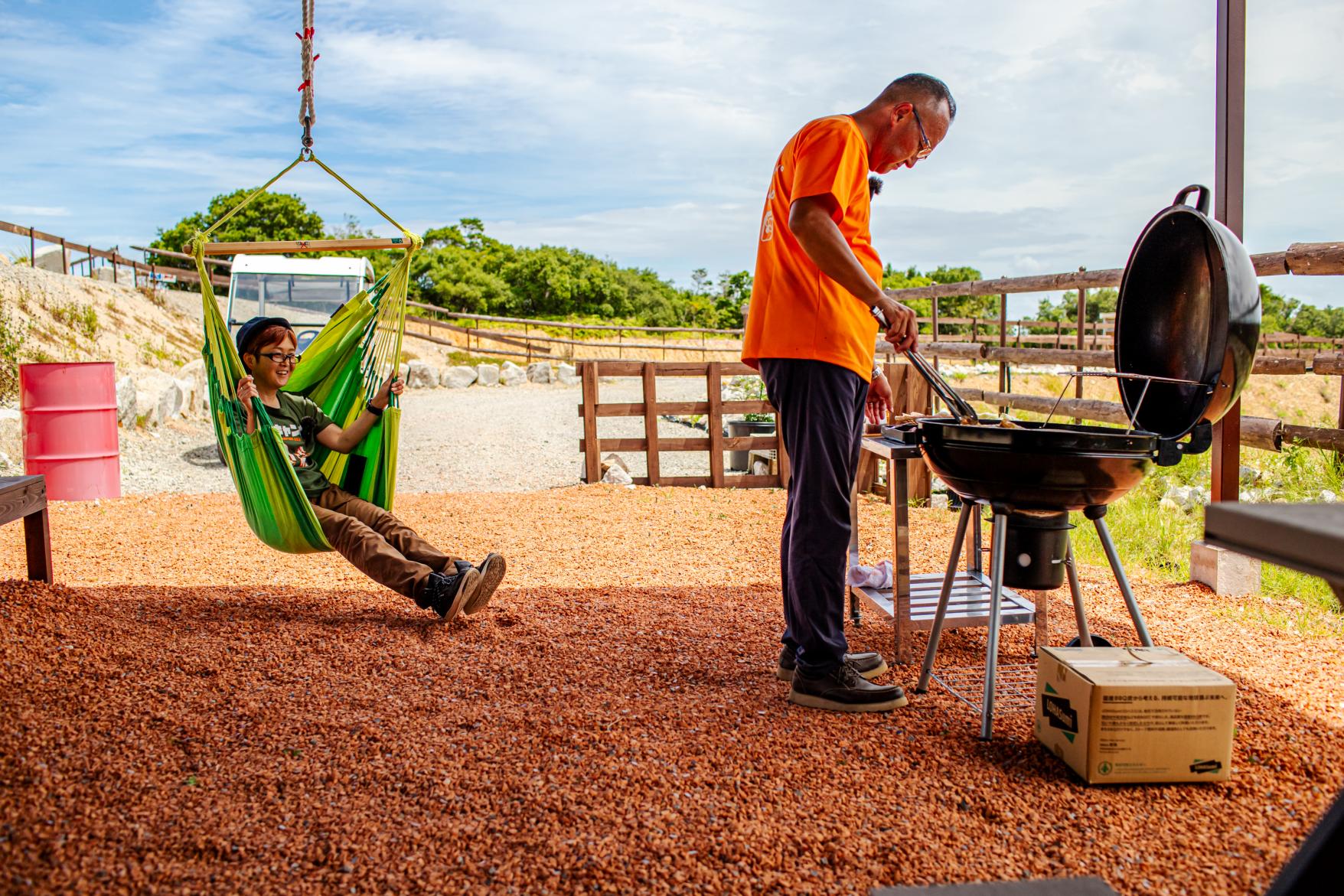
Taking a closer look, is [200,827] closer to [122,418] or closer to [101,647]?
[101,647]

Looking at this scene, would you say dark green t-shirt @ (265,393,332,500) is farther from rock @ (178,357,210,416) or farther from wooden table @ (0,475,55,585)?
rock @ (178,357,210,416)

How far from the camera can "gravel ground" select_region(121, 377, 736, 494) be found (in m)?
8.37

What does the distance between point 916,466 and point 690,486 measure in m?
1.71

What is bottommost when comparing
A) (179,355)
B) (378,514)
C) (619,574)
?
(619,574)

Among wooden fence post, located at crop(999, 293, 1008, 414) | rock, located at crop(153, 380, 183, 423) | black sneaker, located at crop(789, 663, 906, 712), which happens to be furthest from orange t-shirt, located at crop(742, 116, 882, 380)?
rock, located at crop(153, 380, 183, 423)

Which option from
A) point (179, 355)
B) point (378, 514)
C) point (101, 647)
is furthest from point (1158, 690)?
point (179, 355)

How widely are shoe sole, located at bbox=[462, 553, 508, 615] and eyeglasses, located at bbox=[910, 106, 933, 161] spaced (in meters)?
1.88

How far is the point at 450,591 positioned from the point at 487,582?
0.14 meters

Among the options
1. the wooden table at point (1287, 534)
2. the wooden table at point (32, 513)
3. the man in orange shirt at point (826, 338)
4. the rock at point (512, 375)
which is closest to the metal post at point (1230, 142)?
the man in orange shirt at point (826, 338)

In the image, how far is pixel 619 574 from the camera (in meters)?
4.50

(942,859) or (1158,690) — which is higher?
(1158,690)

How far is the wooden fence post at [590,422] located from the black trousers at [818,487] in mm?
4541

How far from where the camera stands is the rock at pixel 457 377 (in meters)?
18.8

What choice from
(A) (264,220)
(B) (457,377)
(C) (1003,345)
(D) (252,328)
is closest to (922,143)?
(D) (252,328)
